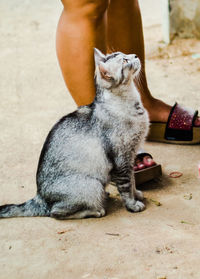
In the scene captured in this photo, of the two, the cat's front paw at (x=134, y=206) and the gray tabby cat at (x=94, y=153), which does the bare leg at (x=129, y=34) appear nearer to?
the gray tabby cat at (x=94, y=153)

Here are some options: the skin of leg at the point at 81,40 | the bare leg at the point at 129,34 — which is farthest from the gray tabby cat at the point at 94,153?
the bare leg at the point at 129,34

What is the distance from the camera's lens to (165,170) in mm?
2566

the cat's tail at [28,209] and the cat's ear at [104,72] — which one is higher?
the cat's ear at [104,72]

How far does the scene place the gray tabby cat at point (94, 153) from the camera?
213cm

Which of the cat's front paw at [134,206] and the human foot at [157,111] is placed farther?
the human foot at [157,111]

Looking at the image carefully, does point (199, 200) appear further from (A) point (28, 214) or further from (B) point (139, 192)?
(A) point (28, 214)

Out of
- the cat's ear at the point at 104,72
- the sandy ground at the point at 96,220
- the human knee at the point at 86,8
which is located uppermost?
the human knee at the point at 86,8

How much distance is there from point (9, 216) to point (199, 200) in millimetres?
→ 891

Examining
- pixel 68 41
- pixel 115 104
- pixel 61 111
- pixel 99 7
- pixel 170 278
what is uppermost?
pixel 99 7

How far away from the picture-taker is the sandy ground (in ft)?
5.97

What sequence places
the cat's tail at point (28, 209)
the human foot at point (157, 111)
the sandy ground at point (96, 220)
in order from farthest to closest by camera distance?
the human foot at point (157, 111), the cat's tail at point (28, 209), the sandy ground at point (96, 220)

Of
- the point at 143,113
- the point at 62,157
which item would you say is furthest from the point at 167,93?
the point at 62,157

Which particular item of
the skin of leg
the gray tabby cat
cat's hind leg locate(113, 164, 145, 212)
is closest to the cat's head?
the gray tabby cat

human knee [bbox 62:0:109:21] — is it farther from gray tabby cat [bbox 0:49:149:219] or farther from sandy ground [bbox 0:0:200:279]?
sandy ground [bbox 0:0:200:279]
